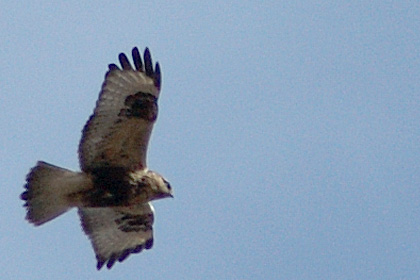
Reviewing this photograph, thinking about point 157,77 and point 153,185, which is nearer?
point 153,185

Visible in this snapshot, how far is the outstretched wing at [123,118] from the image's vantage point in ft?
43.7

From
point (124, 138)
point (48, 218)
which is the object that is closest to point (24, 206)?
point (48, 218)

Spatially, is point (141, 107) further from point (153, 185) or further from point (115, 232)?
point (115, 232)

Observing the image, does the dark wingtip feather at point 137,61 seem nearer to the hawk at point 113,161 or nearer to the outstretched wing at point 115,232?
the hawk at point 113,161

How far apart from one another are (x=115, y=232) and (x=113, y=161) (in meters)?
1.00

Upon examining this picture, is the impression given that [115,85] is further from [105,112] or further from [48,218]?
[48,218]

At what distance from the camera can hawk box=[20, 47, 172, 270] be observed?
13211 mm

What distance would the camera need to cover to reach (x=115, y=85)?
1344 centimetres

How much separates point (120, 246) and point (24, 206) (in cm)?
129

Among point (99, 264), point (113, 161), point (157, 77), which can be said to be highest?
point (157, 77)

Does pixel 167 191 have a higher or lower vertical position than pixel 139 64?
lower

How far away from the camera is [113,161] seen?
1341cm

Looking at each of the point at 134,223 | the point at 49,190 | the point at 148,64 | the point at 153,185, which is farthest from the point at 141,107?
the point at 134,223

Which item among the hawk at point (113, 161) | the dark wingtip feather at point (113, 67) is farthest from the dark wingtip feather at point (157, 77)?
the dark wingtip feather at point (113, 67)
